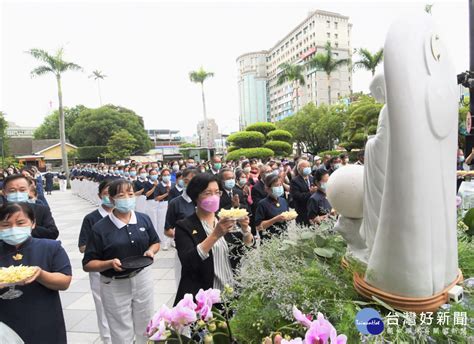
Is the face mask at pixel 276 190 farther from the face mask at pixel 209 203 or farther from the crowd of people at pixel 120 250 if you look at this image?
the face mask at pixel 209 203

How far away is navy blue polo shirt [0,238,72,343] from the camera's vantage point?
7.05ft

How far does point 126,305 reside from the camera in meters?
2.85

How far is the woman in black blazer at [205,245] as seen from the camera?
7.48 feet

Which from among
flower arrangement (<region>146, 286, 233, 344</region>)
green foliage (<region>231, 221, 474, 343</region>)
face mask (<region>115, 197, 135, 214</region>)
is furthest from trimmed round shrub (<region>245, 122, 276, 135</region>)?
flower arrangement (<region>146, 286, 233, 344</region>)

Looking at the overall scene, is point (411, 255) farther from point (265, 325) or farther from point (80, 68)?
point (80, 68)

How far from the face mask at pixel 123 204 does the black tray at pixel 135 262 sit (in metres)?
0.44

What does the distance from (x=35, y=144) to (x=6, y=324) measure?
5015 centimetres

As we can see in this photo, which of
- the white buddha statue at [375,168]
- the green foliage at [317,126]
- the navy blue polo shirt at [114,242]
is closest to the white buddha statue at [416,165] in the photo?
the white buddha statue at [375,168]

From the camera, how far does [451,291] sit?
64.3 inches

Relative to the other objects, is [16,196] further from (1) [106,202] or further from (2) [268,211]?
(2) [268,211]

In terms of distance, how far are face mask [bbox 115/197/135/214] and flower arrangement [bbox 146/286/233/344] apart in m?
1.75

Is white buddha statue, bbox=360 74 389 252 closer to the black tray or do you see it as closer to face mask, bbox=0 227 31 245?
the black tray

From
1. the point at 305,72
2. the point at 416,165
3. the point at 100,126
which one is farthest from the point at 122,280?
the point at 305,72

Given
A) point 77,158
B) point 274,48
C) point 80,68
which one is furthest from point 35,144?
point 274,48
